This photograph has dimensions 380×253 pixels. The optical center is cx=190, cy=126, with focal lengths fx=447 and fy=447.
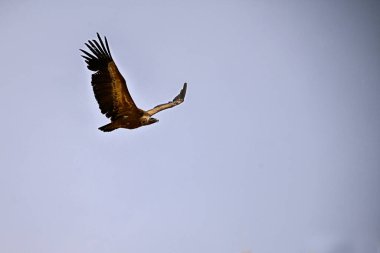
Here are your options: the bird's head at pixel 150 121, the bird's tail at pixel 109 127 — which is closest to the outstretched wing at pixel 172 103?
the bird's head at pixel 150 121

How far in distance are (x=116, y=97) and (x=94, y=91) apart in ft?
3.55

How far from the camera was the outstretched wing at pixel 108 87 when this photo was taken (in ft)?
61.8

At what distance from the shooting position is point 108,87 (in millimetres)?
18984

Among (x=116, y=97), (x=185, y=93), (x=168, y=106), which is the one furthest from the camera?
(x=185, y=93)

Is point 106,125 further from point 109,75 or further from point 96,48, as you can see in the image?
point 96,48

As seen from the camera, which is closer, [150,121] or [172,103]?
[150,121]

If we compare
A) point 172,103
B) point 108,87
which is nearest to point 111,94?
point 108,87

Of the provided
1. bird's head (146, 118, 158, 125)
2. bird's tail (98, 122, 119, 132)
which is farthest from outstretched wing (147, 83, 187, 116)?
bird's tail (98, 122, 119, 132)

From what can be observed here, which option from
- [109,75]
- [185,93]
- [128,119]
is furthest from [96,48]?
[185,93]

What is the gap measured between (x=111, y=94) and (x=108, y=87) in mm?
323

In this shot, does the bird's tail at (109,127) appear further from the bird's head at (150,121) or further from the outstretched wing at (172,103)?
the outstretched wing at (172,103)

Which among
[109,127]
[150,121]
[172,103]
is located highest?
[172,103]

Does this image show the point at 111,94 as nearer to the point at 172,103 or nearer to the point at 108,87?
the point at 108,87

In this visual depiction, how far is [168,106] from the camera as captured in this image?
21.1 m
